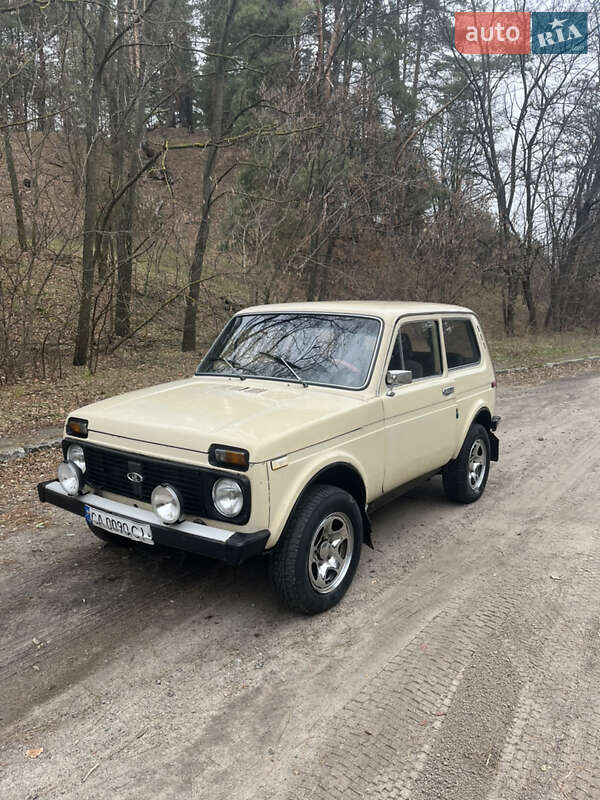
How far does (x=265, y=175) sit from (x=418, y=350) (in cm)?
1049

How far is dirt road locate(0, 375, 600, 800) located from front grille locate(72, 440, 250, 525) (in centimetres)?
76

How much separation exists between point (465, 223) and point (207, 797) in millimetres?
16695

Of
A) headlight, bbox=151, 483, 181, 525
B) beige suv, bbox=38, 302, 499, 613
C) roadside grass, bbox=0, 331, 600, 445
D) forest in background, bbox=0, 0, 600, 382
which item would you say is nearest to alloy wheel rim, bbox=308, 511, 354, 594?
beige suv, bbox=38, 302, 499, 613

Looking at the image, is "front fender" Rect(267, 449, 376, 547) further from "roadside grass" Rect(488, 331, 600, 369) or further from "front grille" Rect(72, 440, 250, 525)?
"roadside grass" Rect(488, 331, 600, 369)

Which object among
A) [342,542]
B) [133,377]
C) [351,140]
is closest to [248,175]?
[351,140]

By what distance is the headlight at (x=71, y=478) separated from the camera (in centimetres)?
391

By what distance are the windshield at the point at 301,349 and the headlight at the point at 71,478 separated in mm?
1402

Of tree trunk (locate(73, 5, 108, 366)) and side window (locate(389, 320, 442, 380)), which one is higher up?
tree trunk (locate(73, 5, 108, 366))

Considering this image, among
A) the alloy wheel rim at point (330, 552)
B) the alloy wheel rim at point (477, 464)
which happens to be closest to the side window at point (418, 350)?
the alloy wheel rim at point (477, 464)

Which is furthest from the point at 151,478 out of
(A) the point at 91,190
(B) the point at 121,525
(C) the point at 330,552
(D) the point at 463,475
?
(A) the point at 91,190

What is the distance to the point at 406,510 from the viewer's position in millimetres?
5688

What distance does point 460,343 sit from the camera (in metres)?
5.76

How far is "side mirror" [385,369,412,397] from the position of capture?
4.30 meters

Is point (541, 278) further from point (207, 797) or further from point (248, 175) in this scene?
point (207, 797)
